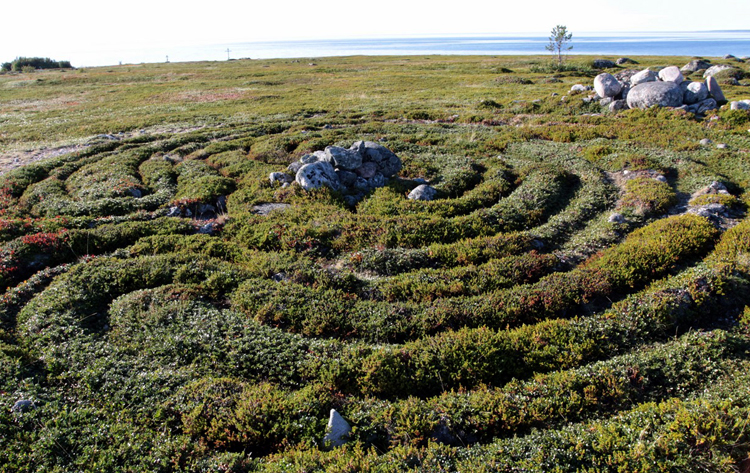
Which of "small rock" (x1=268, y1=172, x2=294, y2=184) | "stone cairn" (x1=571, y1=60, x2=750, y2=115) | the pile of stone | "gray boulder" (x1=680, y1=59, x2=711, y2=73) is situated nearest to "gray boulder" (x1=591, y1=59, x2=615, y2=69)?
"gray boulder" (x1=680, y1=59, x2=711, y2=73)

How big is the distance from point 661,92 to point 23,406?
50.1m

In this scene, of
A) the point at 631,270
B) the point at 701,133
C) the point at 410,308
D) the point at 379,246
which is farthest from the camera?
the point at 701,133

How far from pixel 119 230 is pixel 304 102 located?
44468 mm

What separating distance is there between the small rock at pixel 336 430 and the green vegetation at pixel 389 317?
0.92ft

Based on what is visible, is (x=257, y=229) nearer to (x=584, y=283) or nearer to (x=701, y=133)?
(x=584, y=283)

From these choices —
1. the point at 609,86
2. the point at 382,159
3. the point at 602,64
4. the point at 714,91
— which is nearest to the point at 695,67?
the point at 602,64

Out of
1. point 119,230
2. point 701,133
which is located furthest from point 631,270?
point 701,133

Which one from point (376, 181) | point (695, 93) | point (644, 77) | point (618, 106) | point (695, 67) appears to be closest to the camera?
point (376, 181)

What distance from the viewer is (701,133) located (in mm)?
31781

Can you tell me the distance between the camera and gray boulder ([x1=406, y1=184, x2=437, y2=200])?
2355 centimetres

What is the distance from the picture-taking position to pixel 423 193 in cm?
2366

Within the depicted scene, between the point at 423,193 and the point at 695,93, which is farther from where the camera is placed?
the point at 695,93

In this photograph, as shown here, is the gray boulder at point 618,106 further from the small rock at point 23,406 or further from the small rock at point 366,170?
the small rock at point 23,406

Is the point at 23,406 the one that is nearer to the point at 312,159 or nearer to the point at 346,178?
the point at 346,178
